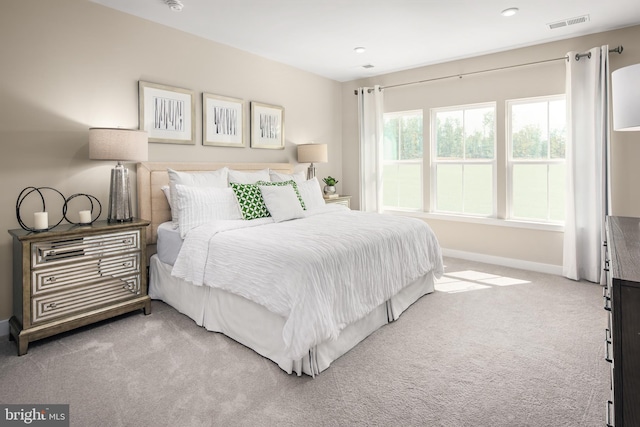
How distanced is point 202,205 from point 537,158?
3895mm

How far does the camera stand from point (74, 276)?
263cm

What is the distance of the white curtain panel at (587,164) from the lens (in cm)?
371

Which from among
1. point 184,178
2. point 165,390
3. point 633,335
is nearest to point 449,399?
point 633,335

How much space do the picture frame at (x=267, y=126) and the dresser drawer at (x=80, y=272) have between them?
215 cm

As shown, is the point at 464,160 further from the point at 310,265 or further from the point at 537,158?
the point at 310,265

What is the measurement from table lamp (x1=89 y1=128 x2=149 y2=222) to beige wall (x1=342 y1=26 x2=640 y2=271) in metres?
3.74

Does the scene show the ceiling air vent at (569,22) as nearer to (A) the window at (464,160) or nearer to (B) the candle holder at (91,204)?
(A) the window at (464,160)

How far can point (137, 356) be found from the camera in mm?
2393

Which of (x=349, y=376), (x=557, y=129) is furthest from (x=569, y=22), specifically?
(x=349, y=376)

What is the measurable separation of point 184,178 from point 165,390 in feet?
6.32

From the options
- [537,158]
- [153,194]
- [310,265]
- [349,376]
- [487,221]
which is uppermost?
[537,158]

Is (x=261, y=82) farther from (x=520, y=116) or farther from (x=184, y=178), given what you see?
(x=520, y=116)

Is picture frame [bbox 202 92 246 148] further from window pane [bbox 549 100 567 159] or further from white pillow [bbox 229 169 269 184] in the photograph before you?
window pane [bbox 549 100 567 159]

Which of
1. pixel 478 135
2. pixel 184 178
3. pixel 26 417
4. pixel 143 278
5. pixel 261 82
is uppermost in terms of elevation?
pixel 261 82
